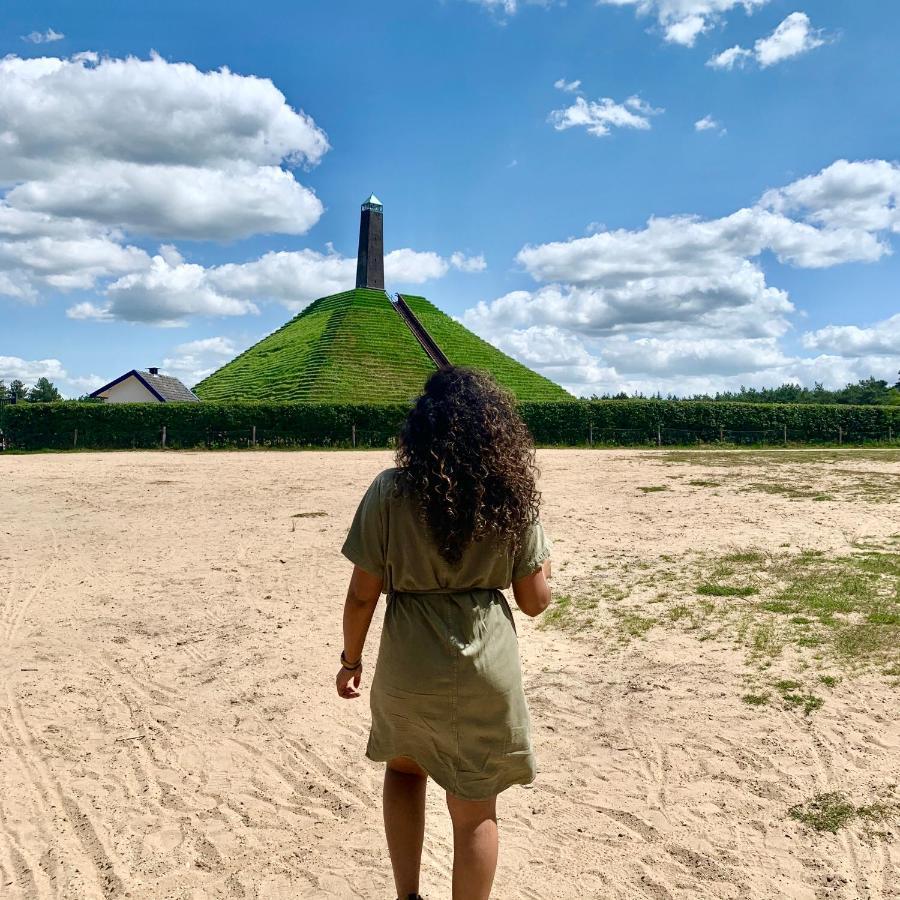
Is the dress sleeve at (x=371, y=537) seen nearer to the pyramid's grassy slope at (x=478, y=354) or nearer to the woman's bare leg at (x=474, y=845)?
the woman's bare leg at (x=474, y=845)

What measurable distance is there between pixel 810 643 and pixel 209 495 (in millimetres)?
13239

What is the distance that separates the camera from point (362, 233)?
8150cm

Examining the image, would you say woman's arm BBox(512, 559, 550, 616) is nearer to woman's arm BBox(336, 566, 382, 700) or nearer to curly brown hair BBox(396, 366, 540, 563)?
curly brown hair BBox(396, 366, 540, 563)

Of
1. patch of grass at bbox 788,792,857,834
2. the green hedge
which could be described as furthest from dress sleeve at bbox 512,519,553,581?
the green hedge

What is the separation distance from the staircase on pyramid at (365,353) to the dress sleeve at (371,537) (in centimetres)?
4929

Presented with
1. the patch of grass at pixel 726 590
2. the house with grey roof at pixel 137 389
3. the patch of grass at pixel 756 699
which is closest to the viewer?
the patch of grass at pixel 756 699

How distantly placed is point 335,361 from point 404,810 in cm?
6028

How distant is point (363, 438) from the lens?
38.7m

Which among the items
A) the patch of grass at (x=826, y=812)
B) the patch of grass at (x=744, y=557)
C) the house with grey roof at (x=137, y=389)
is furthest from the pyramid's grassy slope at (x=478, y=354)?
the patch of grass at (x=826, y=812)

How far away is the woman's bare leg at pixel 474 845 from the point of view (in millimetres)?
2715

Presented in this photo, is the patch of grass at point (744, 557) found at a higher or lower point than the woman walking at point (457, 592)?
lower

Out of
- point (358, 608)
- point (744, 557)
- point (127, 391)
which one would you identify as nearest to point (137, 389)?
point (127, 391)

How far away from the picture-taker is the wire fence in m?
35.2

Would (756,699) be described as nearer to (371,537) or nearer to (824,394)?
(371,537)
